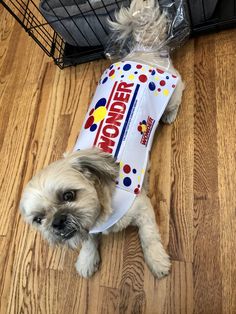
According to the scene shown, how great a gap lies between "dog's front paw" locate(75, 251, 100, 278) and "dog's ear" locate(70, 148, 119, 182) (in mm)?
460

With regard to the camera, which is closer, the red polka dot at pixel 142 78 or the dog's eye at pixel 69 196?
the dog's eye at pixel 69 196

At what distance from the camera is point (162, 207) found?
1.43 m

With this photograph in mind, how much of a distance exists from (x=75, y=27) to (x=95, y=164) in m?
1.02

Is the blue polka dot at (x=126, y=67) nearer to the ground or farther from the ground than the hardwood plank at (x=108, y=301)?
farther from the ground

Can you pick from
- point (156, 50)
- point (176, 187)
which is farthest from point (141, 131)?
point (156, 50)

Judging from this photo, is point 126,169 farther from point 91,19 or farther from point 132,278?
point 91,19

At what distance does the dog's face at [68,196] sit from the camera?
3.25 ft

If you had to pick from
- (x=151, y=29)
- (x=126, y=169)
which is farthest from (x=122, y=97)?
(x=151, y=29)

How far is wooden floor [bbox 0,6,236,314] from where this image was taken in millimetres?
1285

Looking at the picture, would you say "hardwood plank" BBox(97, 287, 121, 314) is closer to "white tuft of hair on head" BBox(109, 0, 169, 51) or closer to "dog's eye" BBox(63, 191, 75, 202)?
"dog's eye" BBox(63, 191, 75, 202)

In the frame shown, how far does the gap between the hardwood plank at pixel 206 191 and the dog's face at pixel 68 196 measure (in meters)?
0.50

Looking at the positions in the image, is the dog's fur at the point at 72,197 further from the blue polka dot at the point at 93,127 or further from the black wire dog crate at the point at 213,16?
the black wire dog crate at the point at 213,16

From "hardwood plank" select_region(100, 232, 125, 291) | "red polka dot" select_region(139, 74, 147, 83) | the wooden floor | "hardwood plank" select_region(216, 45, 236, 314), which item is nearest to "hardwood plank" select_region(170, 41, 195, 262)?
the wooden floor

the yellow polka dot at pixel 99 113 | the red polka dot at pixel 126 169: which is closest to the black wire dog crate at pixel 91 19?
the yellow polka dot at pixel 99 113
